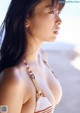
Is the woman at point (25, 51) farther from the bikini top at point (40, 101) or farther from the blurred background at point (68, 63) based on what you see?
the blurred background at point (68, 63)

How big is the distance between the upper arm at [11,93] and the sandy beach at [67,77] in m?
0.58

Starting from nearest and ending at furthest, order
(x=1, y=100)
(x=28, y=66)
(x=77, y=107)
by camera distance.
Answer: (x=1, y=100) < (x=28, y=66) < (x=77, y=107)

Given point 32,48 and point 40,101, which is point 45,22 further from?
point 40,101

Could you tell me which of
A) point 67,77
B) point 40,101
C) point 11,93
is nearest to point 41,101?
point 40,101

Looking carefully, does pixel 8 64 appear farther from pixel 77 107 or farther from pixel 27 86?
pixel 77 107

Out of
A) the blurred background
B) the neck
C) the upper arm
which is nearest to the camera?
the upper arm

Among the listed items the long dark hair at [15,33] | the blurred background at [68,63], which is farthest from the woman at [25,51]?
the blurred background at [68,63]

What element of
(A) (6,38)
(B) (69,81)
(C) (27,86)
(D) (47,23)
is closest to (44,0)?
(D) (47,23)

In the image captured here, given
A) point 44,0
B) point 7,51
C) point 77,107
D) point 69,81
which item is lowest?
point 77,107

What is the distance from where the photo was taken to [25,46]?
91 cm

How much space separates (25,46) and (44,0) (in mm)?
176

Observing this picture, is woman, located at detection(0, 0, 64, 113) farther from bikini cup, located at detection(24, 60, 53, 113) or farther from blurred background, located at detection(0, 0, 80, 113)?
blurred background, located at detection(0, 0, 80, 113)

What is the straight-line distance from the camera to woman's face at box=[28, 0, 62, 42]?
2.95 ft

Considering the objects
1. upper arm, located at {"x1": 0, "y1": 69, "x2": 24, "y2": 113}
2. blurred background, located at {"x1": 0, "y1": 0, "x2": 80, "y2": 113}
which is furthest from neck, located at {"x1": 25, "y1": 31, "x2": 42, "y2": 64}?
blurred background, located at {"x1": 0, "y1": 0, "x2": 80, "y2": 113}
